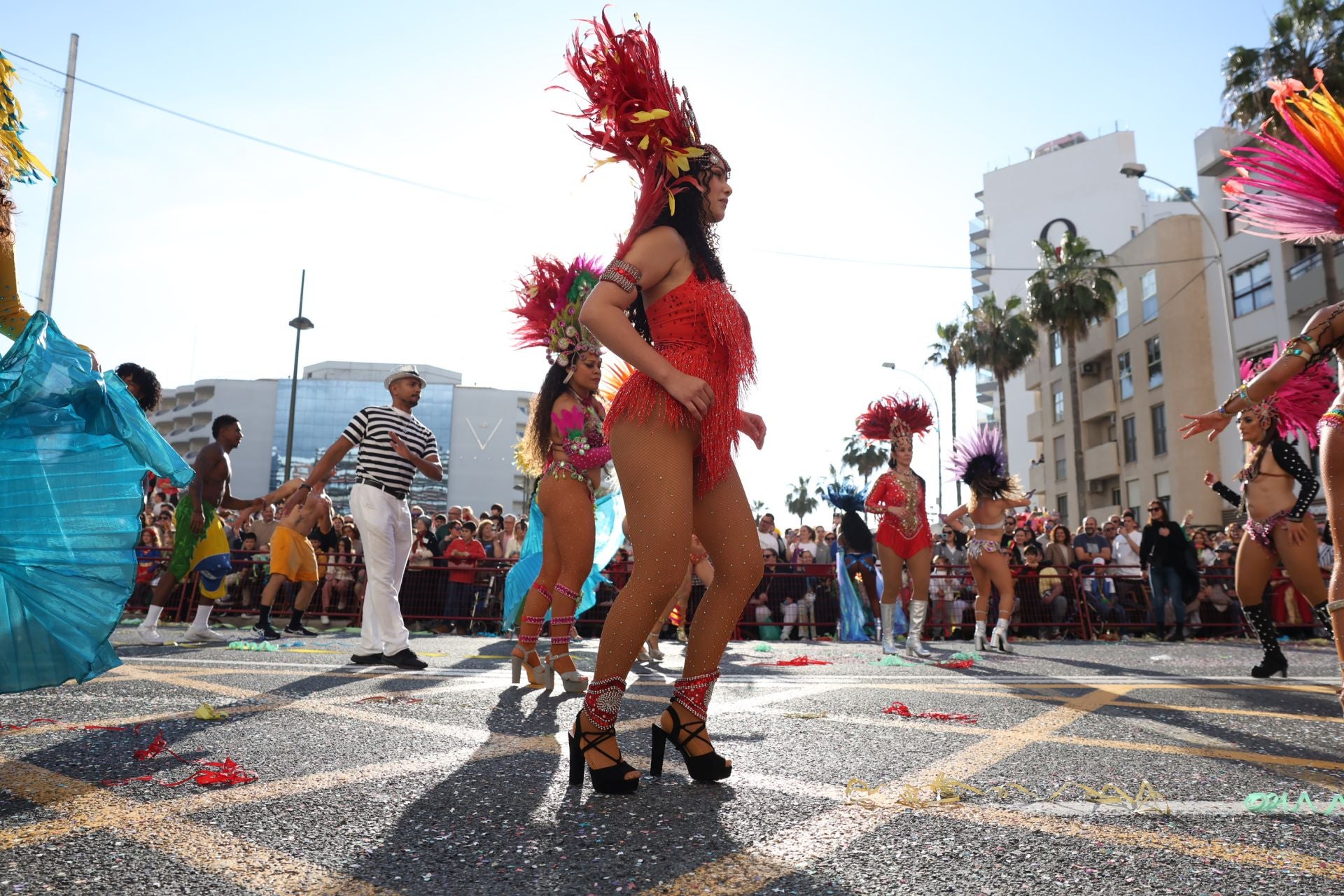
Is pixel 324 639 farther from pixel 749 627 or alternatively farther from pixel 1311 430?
pixel 1311 430

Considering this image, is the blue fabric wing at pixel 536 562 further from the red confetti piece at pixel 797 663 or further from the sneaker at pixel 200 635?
the sneaker at pixel 200 635

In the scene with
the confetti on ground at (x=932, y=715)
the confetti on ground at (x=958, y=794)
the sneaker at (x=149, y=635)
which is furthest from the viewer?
the sneaker at (x=149, y=635)

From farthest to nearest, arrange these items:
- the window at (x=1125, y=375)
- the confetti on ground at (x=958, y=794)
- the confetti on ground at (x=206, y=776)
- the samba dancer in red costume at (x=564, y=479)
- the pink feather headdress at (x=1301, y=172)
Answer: the window at (x=1125, y=375)
the samba dancer in red costume at (x=564, y=479)
the pink feather headdress at (x=1301, y=172)
the confetti on ground at (x=206, y=776)
the confetti on ground at (x=958, y=794)

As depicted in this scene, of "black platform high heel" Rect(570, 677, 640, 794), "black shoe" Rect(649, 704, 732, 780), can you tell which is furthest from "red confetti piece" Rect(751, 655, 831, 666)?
"black platform high heel" Rect(570, 677, 640, 794)

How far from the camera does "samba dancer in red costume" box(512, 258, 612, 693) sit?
17.3 ft

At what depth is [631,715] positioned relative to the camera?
14.2 feet

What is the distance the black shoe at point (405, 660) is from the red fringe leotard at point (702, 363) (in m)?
4.00

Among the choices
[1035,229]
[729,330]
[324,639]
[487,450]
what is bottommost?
[324,639]

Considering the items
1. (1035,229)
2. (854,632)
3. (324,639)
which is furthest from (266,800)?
(1035,229)

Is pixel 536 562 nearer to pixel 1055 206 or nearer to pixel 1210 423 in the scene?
pixel 1210 423

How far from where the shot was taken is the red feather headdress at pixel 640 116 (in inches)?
126

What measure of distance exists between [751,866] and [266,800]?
1.33 metres

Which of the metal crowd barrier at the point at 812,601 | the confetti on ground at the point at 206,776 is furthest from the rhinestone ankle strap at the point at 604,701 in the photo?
the metal crowd barrier at the point at 812,601

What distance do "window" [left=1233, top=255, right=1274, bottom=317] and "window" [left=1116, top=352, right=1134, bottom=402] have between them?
747 centimetres
